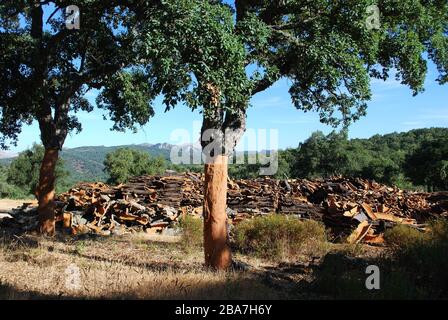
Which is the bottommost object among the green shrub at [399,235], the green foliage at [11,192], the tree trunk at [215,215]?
the green foliage at [11,192]

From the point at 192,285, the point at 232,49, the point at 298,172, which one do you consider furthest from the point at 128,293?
the point at 298,172

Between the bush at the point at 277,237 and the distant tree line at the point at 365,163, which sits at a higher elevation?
the distant tree line at the point at 365,163

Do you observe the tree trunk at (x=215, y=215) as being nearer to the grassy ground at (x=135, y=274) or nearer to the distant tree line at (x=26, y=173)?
the grassy ground at (x=135, y=274)

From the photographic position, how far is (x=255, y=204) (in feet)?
61.3

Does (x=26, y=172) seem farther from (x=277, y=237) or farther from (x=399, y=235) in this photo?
(x=399, y=235)

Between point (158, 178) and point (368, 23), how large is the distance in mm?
14089

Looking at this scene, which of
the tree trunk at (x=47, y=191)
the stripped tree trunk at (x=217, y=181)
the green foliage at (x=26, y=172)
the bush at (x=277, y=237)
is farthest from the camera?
the green foliage at (x=26, y=172)

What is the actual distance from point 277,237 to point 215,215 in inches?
127

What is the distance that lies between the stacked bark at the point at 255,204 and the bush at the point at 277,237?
287cm

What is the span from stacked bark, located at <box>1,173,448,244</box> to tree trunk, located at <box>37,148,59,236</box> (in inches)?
93.8

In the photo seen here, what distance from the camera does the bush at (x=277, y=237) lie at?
11531mm

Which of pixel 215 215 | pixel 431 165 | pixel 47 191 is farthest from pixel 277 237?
pixel 431 165

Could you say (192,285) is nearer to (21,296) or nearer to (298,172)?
(21,296)

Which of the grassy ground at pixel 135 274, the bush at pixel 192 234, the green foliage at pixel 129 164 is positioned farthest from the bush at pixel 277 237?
the green foliage at pixel 129 164
